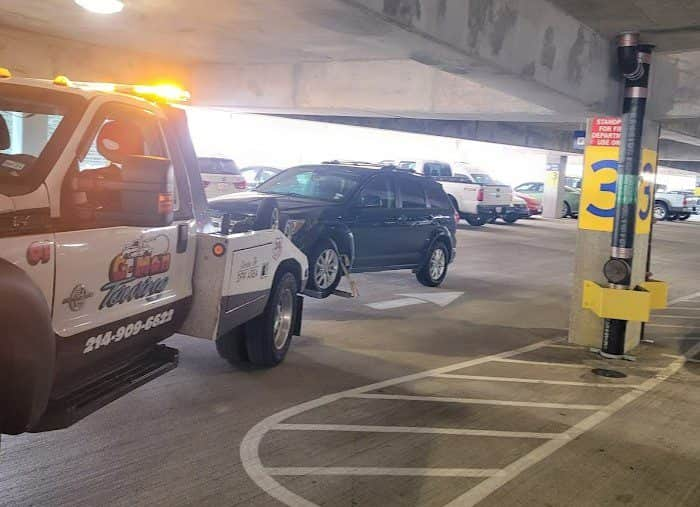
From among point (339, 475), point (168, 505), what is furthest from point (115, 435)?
point (339, 475)

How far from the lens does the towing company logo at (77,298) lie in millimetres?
3604

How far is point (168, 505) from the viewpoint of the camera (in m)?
3.81

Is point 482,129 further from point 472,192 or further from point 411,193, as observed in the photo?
point 411,193

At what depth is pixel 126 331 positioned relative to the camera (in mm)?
4188

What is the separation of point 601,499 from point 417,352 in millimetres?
3450

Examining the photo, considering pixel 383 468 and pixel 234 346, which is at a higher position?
pixel 234 346

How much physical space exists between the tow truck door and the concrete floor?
72cm

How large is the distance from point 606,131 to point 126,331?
20.8ft

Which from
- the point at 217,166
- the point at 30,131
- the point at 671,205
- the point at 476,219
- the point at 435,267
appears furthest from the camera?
the point at 671,205

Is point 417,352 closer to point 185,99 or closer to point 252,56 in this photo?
point 185,99

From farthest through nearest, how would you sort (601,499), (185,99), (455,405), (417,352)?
(417,352) → (455,405) → (185,99) → (601,499)

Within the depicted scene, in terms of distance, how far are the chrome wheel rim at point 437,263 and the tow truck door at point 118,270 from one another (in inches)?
298

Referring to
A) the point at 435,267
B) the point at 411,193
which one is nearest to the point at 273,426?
the point at 411,193

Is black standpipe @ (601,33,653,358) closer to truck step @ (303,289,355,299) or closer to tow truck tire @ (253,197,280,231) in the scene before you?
truck step @ (303,289,355,299)
